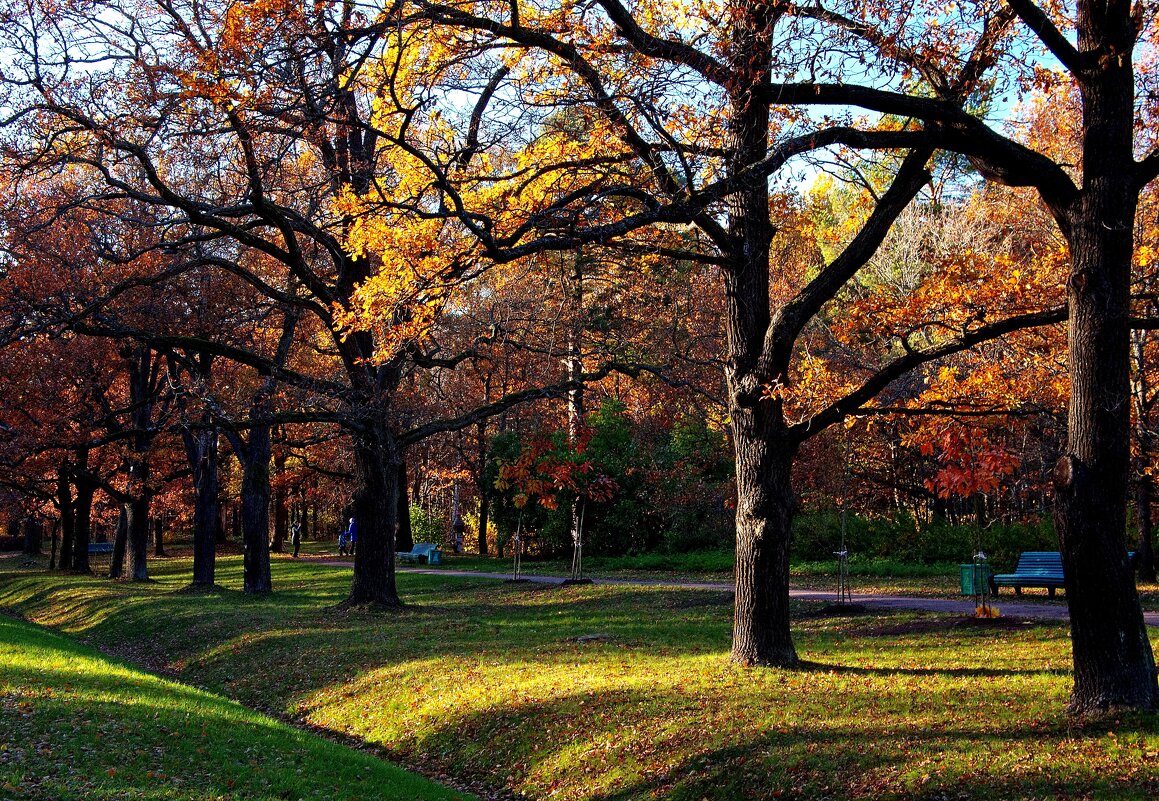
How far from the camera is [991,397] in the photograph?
11164 mm

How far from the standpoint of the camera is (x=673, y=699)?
9789 millimetres

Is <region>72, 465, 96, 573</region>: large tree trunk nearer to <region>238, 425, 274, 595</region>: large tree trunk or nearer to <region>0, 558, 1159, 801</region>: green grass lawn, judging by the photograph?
<region>238, 425, 274, 595</region>: large tree trunk

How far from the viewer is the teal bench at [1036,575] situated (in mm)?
16438

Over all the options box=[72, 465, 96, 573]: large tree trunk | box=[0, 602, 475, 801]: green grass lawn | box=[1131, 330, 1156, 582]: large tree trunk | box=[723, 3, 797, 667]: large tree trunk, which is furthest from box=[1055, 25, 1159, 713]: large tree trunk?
box=[72, 465, 96, 573]: large tree trunk

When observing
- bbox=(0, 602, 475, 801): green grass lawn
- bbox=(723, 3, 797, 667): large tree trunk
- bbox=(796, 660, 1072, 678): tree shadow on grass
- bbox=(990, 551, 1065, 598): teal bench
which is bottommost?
bbox=(0, 602, 475, 801): green grass lawn

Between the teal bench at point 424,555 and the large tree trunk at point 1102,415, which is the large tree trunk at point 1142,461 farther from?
the teal bench at point 424,555

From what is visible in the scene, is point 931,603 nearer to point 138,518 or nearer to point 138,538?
point 138,538

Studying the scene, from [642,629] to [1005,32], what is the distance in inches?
383

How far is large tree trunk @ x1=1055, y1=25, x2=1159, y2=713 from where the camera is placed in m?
7.64

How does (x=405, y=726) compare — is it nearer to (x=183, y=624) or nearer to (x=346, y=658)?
(x=346, y=658)

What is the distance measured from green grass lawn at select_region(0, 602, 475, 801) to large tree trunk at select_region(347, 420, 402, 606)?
790cm

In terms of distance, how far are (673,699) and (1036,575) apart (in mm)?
9723

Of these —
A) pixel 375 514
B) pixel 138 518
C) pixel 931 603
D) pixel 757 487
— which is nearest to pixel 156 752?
Answer: pixel 757 487

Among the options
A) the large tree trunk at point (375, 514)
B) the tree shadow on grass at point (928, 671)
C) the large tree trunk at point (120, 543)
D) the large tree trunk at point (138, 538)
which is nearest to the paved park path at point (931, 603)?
the tree shadow on grass at point (928, 671)
